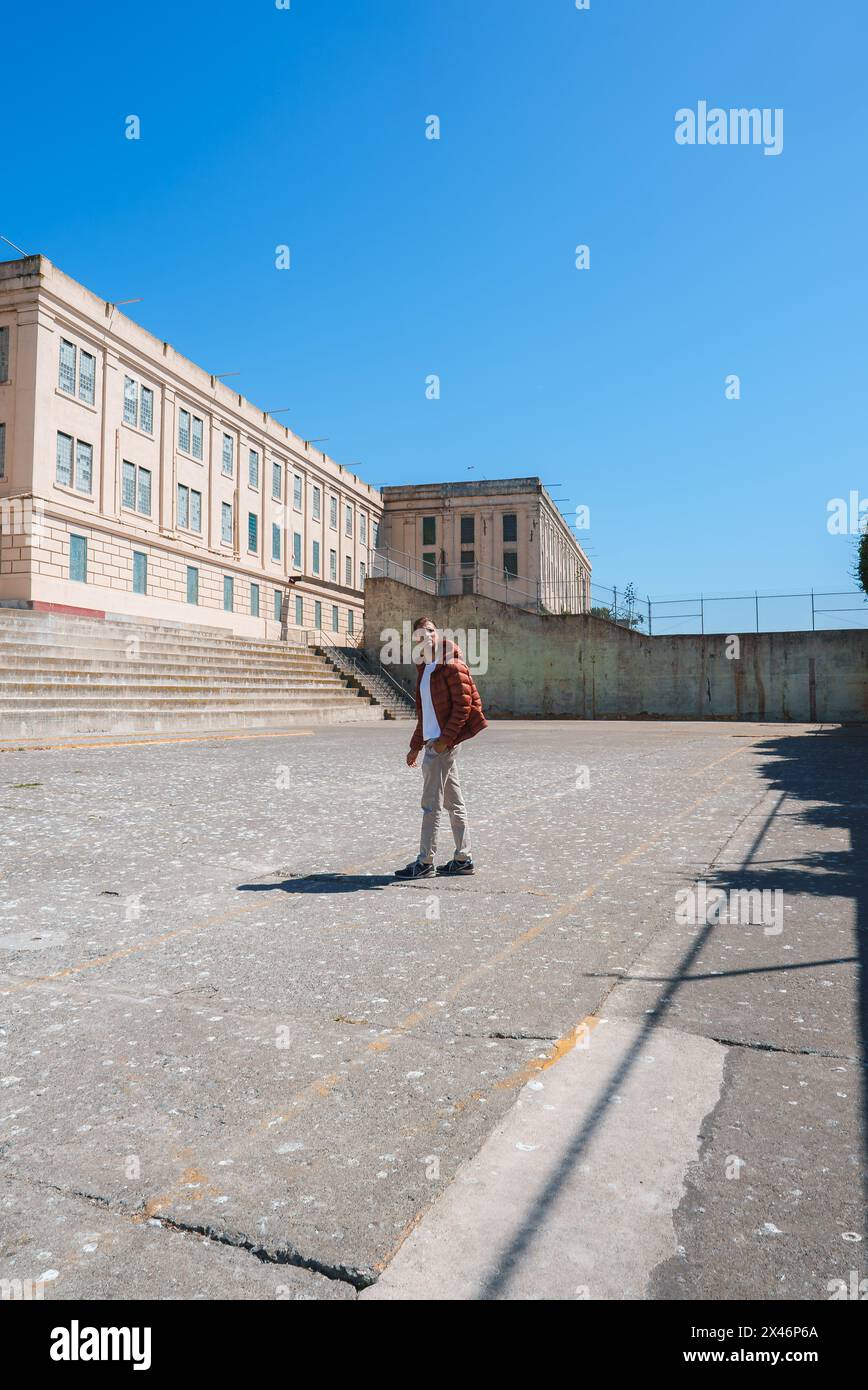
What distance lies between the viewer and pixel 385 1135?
8.53 feet

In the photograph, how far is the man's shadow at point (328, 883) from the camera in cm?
573

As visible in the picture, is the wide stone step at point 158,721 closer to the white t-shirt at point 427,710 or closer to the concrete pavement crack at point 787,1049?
the white t-shirt at point 427,710

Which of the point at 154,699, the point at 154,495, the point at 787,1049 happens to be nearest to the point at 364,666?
the point at 154,495

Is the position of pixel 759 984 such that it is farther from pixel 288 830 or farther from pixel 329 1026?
pixel 288 830

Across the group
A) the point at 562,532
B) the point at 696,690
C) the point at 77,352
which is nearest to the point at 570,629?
the point at 696,690

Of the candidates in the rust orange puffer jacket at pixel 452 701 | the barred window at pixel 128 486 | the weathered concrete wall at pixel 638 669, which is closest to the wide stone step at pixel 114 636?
the barred window at pixel 128 486

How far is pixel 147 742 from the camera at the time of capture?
16.8 meters

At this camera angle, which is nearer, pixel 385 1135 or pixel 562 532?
pixel 385 1135

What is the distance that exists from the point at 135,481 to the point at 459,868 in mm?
32934

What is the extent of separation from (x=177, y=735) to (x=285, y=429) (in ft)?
108

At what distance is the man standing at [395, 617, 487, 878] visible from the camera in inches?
242

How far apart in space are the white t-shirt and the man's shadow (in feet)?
3.35

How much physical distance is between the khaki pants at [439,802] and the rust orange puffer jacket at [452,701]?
0.14 metres

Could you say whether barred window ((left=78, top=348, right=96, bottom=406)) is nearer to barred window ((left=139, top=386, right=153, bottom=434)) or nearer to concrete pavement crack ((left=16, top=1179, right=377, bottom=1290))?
barred window ((left=139, top=386, right=153, bottom=434))
